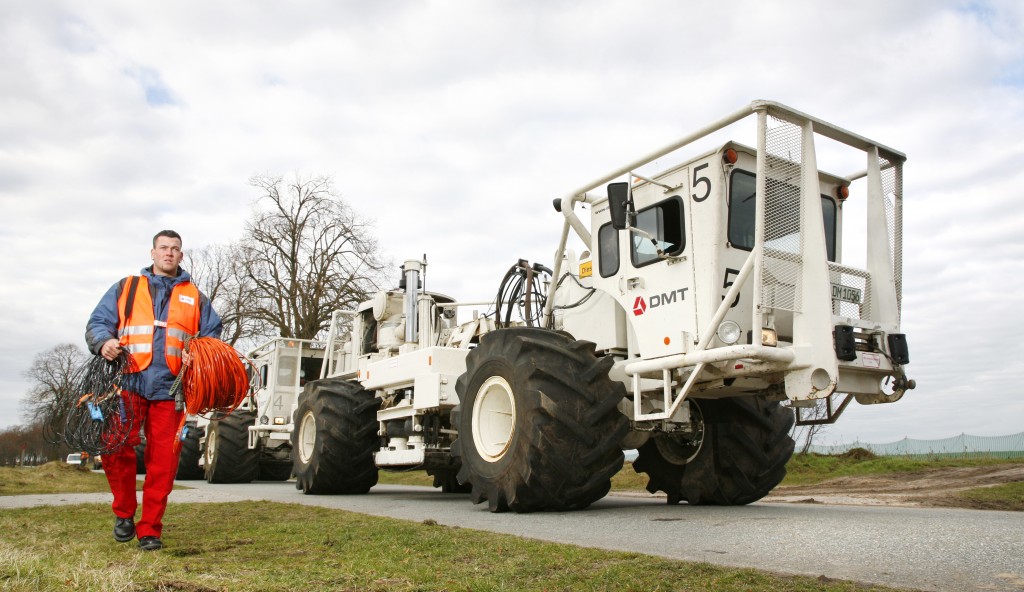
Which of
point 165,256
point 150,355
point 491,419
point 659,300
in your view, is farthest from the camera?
point 491,419

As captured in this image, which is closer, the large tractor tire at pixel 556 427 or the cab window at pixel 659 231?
the large tractor tire at pixel 556 427

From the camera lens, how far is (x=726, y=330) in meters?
6.87

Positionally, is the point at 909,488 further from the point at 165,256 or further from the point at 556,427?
the point at 165,256

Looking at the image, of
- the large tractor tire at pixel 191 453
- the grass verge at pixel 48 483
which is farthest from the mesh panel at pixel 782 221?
the large tractor tire at pixel 191 453

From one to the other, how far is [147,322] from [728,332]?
4.43 metres

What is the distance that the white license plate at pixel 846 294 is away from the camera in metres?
6.93

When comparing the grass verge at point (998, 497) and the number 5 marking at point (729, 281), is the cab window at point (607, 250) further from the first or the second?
the grass verge at point (998, 497)

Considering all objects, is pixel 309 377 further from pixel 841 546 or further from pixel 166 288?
pixel 841 546

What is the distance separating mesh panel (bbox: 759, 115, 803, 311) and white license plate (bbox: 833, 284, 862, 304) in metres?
0.39

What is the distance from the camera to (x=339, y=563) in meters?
4.36

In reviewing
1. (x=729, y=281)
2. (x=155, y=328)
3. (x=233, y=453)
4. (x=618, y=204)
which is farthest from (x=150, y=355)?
(x=233, y=453)

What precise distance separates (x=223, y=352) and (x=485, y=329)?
514 cm

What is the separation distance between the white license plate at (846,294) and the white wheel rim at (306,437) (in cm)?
764

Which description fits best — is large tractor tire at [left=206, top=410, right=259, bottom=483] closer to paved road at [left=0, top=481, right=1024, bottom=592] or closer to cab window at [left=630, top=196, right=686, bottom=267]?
paved road at [left=0, top=481, right=1024, bottom=592]
